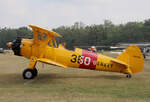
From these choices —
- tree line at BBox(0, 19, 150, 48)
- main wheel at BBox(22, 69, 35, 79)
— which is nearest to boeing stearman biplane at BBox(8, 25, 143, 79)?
main wheel at BBox(22, 69, 35, 79)

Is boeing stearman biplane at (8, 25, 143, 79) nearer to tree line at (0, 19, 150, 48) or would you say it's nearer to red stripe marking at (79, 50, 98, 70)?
red stripe marking at (79, 50, 98, 70)

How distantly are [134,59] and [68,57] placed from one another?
3522 millimetres

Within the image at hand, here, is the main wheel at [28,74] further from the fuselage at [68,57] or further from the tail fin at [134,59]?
the tail fin at [134,59]

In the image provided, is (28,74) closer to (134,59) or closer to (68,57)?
(68,57)

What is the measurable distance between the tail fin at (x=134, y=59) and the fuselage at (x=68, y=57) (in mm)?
513

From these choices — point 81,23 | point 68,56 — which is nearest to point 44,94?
point 68,56

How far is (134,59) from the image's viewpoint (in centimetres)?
817

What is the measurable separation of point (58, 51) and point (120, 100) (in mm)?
4487

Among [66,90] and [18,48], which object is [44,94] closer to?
[66,90]

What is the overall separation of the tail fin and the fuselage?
20.2 inches

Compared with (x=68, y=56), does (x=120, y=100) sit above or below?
below

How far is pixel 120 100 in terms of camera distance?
186 inches

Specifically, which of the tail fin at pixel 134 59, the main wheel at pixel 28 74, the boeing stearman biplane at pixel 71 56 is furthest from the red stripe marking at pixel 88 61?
the main wheel at pixel 28 74

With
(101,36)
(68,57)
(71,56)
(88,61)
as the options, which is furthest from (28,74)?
(101,36)
